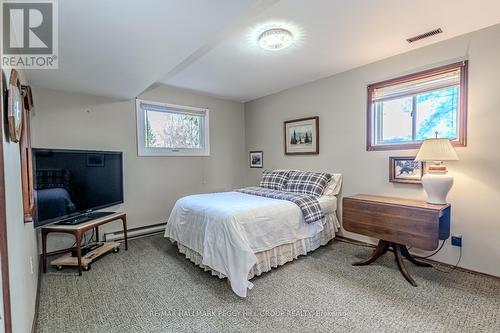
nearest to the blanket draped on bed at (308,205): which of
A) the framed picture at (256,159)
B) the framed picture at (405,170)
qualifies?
the framed picture at (405,170)

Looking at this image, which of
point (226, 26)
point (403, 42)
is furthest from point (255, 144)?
point (226, 26)

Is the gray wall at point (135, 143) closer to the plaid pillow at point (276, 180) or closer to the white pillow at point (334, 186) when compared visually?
the plaid pillow at point (276, 180)

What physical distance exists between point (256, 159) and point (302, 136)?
47.6 inches

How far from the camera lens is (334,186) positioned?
3.44 m

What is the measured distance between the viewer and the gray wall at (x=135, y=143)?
3076 millimetres

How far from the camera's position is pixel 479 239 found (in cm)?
238

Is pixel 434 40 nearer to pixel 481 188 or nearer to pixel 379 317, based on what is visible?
pixel 481 188

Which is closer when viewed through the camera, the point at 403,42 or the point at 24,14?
the point at 24,14

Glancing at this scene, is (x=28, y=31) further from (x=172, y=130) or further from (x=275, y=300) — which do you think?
(x=275, y=300)

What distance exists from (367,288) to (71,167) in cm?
328

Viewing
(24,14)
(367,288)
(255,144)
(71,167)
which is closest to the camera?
(24,14)

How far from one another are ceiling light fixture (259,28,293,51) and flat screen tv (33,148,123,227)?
2.36 meters

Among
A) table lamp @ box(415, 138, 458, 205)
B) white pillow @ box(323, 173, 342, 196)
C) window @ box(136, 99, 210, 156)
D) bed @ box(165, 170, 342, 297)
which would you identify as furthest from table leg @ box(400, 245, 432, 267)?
window @ box(136, 99, 210, 156)

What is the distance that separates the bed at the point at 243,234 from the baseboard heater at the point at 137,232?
31.6 inches
